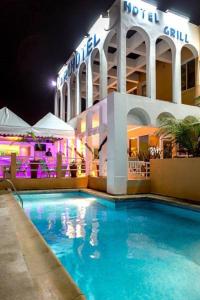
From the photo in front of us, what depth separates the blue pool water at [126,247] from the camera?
11.7 feet

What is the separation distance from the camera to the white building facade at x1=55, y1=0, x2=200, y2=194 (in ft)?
36.8

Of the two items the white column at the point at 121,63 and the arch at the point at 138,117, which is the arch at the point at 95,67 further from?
the arch at the point at 138,117

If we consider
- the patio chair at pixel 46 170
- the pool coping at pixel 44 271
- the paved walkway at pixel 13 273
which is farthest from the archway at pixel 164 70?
the paved walkway at pixel 13 273

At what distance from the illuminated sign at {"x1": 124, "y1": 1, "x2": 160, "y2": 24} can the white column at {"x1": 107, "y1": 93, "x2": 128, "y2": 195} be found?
4111 mm

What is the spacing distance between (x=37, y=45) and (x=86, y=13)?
26.0 feet

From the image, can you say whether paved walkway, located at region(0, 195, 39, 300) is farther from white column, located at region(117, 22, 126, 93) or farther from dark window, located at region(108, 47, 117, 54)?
dark window, located at region(108, 47, 117, 54)

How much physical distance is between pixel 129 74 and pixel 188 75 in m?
4.24

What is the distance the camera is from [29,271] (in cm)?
285

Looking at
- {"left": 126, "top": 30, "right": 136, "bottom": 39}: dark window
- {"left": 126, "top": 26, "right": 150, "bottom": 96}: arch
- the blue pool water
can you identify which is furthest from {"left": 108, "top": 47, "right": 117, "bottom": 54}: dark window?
the blue pool water

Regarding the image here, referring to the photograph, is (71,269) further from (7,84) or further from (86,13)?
(7,84)

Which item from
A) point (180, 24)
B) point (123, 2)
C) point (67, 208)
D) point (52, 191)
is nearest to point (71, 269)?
point (67, 208)

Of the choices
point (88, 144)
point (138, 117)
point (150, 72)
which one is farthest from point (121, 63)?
point (88, 144)

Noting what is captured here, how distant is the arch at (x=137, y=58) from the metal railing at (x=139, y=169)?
3893 mm

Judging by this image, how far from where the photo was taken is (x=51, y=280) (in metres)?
2.66
